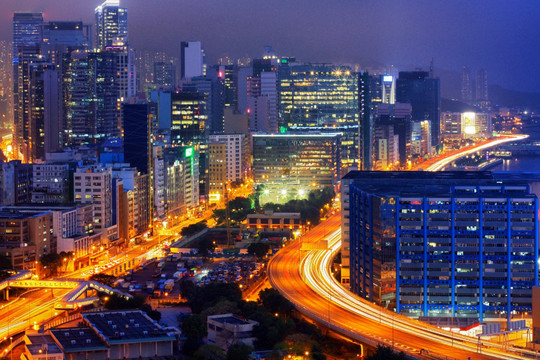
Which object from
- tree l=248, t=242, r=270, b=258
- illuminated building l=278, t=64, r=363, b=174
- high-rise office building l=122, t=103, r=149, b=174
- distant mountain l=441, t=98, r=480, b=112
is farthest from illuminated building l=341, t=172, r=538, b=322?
distant mountain l=441, t=98, r=480, b=112

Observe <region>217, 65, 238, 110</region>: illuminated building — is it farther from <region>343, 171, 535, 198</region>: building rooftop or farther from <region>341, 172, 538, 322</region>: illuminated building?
<region>341, 172, 538, 322</region>: illuminated building

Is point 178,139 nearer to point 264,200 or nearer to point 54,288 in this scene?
point 264,200

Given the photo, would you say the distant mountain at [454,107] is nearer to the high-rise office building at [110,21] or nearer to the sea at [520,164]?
the sea at [520,164]

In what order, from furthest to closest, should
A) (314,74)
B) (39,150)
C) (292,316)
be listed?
(39,150), (314,74), (292,316)

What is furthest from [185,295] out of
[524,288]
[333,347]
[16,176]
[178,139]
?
[178,139]

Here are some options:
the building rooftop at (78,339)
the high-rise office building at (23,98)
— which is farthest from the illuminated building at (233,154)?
the building rooftop at (78,339)

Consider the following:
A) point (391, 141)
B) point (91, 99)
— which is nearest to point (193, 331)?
point (91, 99)

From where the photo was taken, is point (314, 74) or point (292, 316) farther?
point (314, 74)
